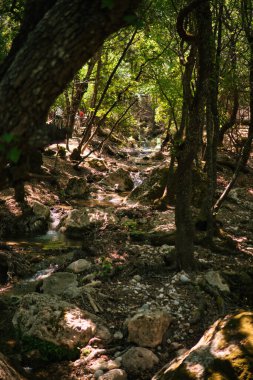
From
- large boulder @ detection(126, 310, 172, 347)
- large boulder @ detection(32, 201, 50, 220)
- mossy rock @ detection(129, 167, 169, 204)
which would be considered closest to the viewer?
large boulder @ detection(126, 310, 172, 347)

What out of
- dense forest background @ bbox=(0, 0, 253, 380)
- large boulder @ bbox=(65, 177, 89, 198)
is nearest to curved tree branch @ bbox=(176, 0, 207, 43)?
dense forest background @ bbox=(0, 0, 253, 380)

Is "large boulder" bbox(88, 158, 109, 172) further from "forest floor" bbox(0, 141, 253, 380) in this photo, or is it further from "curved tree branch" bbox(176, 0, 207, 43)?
"curved tree branch" bbox(176, 0, 207, 43)

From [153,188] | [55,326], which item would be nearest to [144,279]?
[55,326]

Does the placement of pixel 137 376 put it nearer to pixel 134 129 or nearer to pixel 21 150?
pixel 21 150

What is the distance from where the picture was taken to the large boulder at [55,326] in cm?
568

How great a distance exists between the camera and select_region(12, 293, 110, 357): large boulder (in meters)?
5.68

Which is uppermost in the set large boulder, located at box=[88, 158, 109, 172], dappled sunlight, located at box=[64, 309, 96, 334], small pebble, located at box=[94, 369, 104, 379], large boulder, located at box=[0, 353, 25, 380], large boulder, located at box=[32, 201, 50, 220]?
large boulder, located at box=[88, 158, 109, 172]

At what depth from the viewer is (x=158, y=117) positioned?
986 inches

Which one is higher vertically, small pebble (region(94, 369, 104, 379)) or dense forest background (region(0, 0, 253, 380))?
dense forest background (region(0, 0, 253, 380))

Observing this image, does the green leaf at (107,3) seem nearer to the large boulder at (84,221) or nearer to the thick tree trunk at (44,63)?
the thick tree trunk at (44,63)

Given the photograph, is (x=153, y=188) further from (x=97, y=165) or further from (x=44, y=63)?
(x=44, y=63)

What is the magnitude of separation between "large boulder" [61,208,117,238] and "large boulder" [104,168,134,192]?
6.24m

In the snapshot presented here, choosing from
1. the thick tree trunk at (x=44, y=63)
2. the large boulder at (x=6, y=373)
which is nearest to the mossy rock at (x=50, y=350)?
the large boulder at (x=6, y=373)

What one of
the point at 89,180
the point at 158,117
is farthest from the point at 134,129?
the point at 89,180
